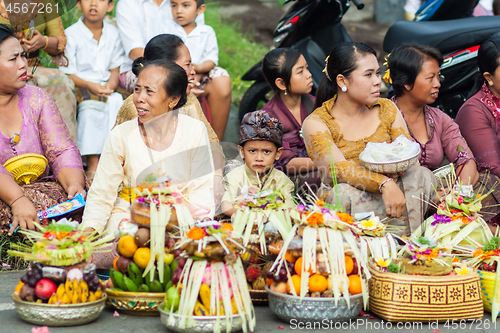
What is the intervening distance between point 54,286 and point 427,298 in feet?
5.34

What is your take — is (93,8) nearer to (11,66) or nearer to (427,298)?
(11,66)

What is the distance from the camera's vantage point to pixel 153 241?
2303mm

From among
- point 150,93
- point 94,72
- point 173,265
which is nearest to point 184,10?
point 94,72

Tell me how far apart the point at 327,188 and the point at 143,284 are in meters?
1.33

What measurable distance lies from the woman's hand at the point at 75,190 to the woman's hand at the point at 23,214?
0.88 ft

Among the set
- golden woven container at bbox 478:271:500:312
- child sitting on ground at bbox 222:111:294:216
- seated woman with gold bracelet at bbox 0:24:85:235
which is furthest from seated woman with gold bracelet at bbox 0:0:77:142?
golden woven container at bbox 478:271:500:312

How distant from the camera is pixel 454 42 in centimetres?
433

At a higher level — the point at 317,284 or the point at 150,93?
the point at 150,93

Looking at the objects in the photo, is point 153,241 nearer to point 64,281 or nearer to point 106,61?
point 64,281

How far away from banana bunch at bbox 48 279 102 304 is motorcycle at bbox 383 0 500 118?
336 cm

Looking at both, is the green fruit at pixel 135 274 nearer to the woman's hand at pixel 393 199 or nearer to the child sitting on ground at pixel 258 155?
the child sitting on ground at pixel 258 155

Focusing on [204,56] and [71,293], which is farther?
[204,56]

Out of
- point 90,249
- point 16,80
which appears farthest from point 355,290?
point 16,80

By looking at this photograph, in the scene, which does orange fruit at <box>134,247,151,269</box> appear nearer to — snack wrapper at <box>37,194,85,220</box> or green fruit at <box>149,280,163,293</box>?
green fruit at <box>149,280,163,293</box>
